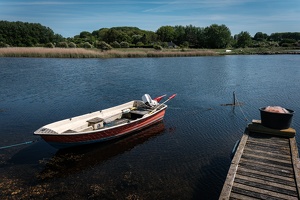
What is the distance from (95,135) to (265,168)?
7.92 metres

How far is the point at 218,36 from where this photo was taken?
115812 millimetres

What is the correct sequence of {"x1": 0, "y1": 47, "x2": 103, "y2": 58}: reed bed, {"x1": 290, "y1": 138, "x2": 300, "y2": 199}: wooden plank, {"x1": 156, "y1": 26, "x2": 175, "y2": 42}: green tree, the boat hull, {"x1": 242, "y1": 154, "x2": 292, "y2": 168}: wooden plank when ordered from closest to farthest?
{"x1": 290, "y1": 138, "x2": 300, "y2": 199}: wooden plank
{"x1": 242, "y1": 154, "x2": 292, "y2": 168}: wooden plank
the boat hull
{"x1": 0, "y1": 47, "x2": 103, "y2": 58}: reed bed
{"x1": 156, "y1": 26, "x2": 175, "y2": 42}: green tree

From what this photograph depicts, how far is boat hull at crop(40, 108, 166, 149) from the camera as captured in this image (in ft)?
36.4

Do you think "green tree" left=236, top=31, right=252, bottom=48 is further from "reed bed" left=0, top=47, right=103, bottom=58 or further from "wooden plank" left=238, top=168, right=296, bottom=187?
"wooden plank" left=238, top=168, right=296, bottom=187

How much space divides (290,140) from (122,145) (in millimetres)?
8030

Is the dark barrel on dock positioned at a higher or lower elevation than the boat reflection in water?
higher

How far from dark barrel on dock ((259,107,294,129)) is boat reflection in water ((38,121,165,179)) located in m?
6.67

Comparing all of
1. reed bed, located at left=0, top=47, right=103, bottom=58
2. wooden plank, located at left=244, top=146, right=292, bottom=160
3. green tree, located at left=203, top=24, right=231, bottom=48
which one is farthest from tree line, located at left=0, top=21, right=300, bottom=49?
wooden plank, located at left=244, top=146, right=292, bottom=160

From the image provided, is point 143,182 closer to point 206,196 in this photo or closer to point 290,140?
point 206,196

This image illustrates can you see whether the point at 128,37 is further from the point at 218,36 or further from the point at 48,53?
the point at 48,53

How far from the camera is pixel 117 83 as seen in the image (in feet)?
97.5

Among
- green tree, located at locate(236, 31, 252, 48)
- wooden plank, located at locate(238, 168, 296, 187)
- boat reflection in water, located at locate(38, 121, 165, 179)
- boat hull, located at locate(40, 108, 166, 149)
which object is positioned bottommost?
boat reflection in water, located at locate(38, 121, 165, 179)

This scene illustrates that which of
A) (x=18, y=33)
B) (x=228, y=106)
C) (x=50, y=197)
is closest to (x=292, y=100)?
(x=228, y=106)

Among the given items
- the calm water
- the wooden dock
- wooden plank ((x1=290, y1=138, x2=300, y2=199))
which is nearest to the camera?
the wooden dock
